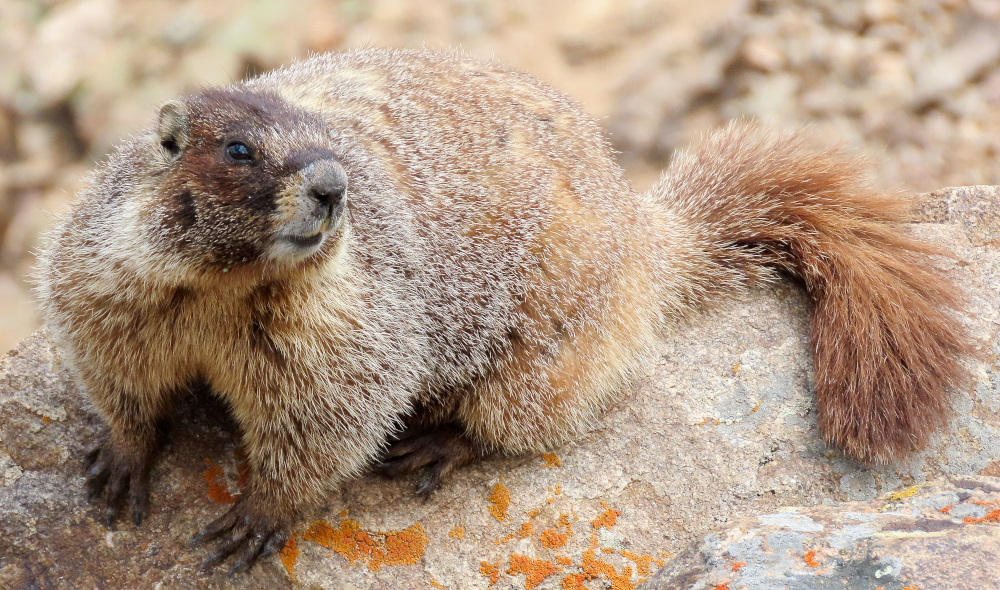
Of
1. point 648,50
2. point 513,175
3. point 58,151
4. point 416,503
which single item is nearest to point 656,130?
point 648,50

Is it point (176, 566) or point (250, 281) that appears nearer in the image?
point (250, 281)

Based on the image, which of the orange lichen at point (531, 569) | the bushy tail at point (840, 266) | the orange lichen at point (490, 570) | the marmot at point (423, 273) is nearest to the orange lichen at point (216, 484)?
the marmot at point (423, 273)

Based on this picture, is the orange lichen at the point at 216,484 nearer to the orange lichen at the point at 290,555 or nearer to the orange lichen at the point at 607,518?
the orange lichen at the point at 290,555

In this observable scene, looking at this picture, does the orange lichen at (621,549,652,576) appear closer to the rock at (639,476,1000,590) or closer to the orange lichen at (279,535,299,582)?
the rock at (639,476,1000,590)

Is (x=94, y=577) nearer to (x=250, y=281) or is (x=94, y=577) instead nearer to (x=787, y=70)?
(x=250, y=281)

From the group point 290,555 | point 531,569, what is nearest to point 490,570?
point 531,569

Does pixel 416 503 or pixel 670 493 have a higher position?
pixel 670 493

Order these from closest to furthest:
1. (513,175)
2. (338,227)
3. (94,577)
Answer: (338,227)
(94,577)
(513,175)
